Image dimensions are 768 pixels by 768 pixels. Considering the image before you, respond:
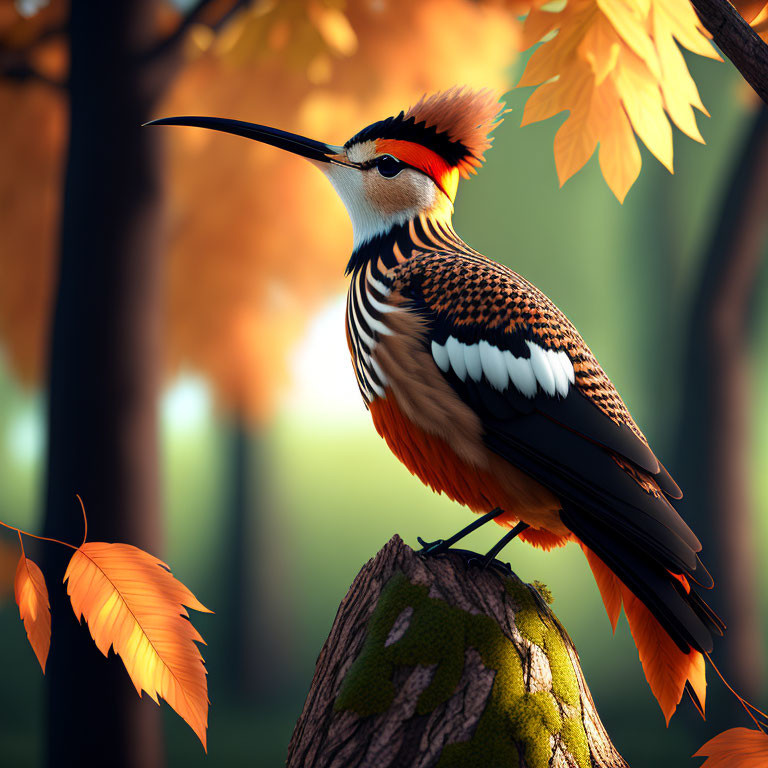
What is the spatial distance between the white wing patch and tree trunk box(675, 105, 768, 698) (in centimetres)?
202

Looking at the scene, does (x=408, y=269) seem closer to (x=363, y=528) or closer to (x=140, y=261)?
(x=140, y=261)

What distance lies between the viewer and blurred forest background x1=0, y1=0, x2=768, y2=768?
221 centimetres

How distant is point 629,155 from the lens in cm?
120

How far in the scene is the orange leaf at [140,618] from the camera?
1141 mm

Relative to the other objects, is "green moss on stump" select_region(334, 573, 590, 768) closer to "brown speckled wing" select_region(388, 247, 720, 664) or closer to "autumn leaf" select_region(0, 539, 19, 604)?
"brown speckled wing" select_region(388, 247, 720, 664)

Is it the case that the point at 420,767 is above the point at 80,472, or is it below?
below

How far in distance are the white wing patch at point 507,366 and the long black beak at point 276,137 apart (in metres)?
0.47

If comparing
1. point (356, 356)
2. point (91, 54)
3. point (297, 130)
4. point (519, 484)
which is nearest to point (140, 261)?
point (91, 54)

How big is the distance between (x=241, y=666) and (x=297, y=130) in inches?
93.9

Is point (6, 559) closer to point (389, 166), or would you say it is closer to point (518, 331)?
point (389, 166)

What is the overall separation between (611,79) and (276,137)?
2.06ft

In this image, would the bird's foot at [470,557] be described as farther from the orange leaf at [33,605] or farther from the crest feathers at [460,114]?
the crest feathers at [460,114]

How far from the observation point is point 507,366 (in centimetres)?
116

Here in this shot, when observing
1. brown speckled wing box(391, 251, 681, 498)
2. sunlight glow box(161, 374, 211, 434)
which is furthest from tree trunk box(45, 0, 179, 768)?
brown speckled wing box(391, 251, 681, 498)
